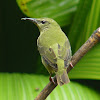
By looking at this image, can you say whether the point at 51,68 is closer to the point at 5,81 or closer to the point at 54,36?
the point at 54,36

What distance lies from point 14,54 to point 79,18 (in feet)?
3.12

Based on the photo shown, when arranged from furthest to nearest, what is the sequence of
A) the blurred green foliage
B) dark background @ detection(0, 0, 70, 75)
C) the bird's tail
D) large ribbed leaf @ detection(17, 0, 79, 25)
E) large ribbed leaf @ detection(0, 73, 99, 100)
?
dark background @ detection(0, 0, 70, 75), large ribbed leaf @ detection(17, 0, 79, 25), the blurred green foliage, large ribbed leaf @ detection(0, 73, 99, 100), the bird's tail

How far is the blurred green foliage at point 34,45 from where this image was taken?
2400 millimetres

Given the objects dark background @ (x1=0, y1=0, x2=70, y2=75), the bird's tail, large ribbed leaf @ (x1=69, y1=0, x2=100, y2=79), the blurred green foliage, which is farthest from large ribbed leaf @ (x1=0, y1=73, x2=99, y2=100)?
the bird's tail

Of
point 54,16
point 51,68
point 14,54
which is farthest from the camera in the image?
point 14,54

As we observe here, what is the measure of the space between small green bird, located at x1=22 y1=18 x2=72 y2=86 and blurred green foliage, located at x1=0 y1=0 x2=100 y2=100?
495 mm

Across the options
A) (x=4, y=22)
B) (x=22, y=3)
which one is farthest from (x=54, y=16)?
(x=4, y=22)

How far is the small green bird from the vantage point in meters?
1.63

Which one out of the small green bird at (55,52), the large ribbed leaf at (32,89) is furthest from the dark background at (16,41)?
the small green bird at (55,52)

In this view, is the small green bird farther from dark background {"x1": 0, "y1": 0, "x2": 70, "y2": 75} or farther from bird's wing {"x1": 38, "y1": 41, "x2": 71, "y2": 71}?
dark background {"x1": 0, "y1": 0, "x2": 70, "y2": 75}

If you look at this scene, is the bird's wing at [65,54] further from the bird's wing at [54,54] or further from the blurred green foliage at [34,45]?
the blurred green foliage at [34,45]

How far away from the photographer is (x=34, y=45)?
10.1 feet

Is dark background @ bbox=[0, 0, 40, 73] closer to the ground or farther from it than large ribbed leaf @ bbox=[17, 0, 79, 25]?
closer to the ground

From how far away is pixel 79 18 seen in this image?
8.64 feet
